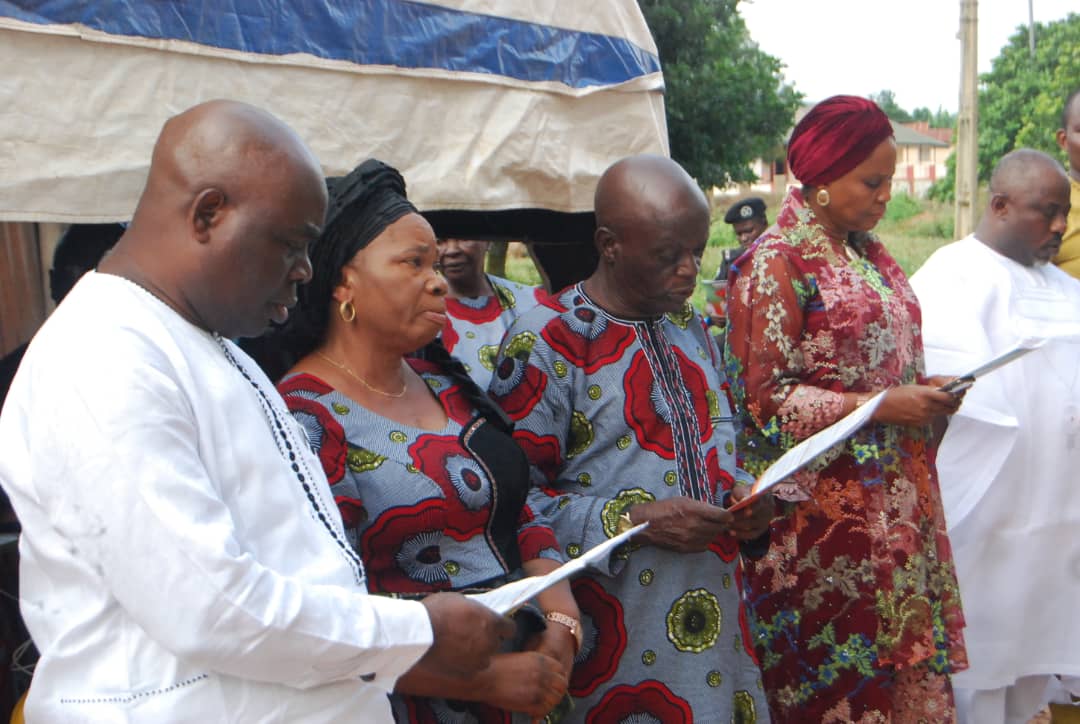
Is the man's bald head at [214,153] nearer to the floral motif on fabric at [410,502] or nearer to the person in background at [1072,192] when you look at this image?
the floral motif on fabric at [410,502]

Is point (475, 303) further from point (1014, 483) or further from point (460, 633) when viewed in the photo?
point (460, 633)

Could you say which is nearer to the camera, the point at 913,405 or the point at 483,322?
the point at 913,405

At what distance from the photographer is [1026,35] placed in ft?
126

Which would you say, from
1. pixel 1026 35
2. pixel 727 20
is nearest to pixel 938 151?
pixel 1026 35

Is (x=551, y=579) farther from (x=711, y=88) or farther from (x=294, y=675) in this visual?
(x=711, y=88)

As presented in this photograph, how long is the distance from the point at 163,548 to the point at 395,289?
102 cm

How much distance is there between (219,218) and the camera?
158 cm

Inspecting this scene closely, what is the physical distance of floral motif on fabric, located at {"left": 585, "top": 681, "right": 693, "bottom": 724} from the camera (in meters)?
2.63

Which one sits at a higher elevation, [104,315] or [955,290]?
[104,315]

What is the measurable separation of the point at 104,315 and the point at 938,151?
73.0 metres

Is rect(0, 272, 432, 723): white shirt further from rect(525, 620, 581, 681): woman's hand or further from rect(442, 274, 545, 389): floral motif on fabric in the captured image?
rect(442, 274, 545, 389): floral motif on fabric

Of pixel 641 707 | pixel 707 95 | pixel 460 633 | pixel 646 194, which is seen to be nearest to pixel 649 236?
pixel 646 194

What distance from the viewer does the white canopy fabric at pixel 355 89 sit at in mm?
2367

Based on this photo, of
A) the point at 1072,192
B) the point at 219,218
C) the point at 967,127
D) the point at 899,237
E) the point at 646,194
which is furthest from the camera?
the point at 899,237
